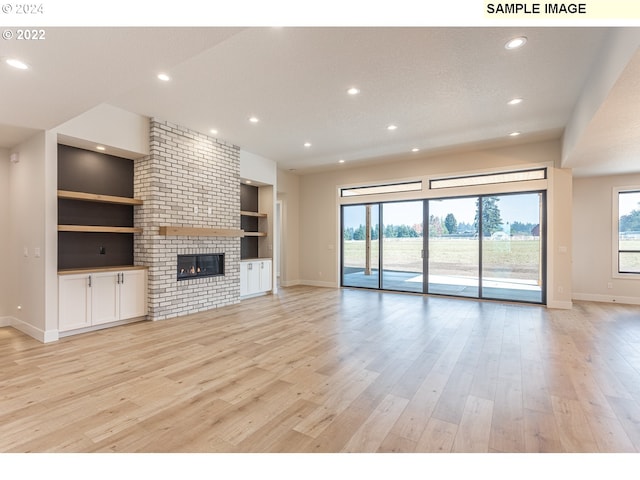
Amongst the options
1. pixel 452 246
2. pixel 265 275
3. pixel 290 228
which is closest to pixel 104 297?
pixel 265 275

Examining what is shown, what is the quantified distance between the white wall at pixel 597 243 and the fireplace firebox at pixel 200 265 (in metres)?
7.62

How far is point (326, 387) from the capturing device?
2.71m

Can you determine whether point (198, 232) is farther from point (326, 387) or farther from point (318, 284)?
point (318, 284)

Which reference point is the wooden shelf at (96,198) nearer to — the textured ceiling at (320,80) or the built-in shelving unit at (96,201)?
the built-in shelving unit at (96,201)

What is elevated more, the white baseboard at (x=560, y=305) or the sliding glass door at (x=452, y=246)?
the sliding glass door at (x=452, y=246)

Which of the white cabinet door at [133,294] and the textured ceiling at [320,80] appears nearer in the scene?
the textured ceiling at [320,80]

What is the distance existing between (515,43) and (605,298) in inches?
249

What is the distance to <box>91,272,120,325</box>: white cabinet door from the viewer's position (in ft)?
14.4

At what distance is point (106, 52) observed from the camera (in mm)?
2299

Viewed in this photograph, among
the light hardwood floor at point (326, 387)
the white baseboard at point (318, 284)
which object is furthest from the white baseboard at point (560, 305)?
the white baseboard at point (318, 284)

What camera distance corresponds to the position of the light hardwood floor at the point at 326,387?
1989 millimetres

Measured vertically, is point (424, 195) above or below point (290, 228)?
above
